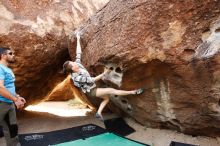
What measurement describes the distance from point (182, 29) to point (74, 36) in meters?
2.69

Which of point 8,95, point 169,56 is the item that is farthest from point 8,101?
point 169,56

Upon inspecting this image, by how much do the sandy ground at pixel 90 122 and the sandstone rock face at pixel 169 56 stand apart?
15 centimetres

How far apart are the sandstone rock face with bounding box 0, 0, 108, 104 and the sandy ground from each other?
0.67 metres

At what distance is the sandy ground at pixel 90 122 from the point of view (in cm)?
579

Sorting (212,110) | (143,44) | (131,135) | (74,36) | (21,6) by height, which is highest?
(21,6)

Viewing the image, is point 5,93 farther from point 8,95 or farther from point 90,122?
point 90,122

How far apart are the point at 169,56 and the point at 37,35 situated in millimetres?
3357

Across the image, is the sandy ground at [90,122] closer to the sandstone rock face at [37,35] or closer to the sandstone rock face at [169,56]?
the sandstone rock face at [169,56]

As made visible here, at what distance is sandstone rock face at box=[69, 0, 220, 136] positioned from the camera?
5.08 metres

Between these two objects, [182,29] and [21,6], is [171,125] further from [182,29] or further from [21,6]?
[21,6]

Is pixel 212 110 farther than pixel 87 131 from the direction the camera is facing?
No

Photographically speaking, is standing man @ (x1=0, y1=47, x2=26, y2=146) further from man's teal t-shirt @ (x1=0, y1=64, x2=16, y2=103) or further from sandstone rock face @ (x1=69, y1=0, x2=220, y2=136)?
sandstone rock face @ (x1=69, y1=0, x2=220, y2=136)

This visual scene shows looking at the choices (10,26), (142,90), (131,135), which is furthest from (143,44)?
(10,26)

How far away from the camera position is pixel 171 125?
6105 mm
